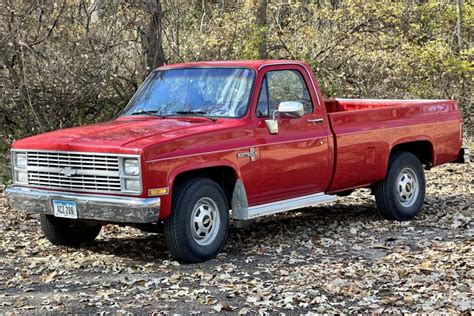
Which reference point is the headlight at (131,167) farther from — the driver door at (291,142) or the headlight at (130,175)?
the driver door at (291,142)

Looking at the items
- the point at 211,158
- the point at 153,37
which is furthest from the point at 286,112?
the point at 153,37

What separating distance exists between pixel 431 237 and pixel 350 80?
390 inches

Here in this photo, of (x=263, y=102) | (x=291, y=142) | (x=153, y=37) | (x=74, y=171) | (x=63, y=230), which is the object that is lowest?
(x=63, y=230)

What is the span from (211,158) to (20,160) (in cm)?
194

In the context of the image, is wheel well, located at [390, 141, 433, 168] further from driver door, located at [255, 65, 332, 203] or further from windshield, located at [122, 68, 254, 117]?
windshield, located at [122, 68, 254, 117]

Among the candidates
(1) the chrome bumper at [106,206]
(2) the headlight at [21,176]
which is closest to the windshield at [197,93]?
(2) the headlight at [21,176]

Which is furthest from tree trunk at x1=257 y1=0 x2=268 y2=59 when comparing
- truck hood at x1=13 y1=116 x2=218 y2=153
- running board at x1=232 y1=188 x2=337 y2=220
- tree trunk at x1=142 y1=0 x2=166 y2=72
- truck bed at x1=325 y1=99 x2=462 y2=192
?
truck hood at x1=13 y1=116 x2=218 y2=153

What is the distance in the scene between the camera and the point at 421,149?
10656 millimetres

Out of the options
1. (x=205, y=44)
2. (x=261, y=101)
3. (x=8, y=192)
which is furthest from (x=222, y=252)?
(x=205, y=44)

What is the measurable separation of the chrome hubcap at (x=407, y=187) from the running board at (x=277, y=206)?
134cm

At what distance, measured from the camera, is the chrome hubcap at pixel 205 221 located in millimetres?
7707

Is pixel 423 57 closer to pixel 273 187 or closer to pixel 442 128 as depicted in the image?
pixel 442 128

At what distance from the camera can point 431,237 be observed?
912 cm

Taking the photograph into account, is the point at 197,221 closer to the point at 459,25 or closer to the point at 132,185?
the point at 132,185
